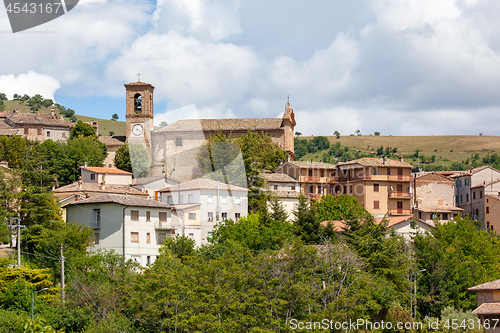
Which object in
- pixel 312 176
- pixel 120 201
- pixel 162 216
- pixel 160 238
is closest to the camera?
pixel 120 201

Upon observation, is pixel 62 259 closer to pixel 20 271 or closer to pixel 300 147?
pixel 20 271

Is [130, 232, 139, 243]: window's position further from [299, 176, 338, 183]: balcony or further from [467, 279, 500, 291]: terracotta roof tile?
[299, 176, 338, 183]: balcony

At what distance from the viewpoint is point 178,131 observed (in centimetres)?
8919

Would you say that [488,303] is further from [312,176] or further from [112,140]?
[112,140]

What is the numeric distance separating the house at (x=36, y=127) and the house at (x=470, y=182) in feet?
145

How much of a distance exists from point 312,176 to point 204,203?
1626 centimetres

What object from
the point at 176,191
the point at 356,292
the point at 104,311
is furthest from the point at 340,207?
the point at 104,311

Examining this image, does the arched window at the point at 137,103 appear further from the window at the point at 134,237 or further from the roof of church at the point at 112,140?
the window at the point at 134,237

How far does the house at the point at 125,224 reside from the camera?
185ft

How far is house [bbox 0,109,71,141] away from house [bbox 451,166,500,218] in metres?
44.1

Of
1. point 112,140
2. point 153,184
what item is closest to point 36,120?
point 112,140

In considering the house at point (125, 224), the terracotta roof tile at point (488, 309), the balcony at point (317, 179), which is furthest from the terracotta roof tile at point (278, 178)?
the terracotta roof tile at point (488, 309)

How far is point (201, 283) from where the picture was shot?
45.7 meters

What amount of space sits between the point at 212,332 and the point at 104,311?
8.78 m
